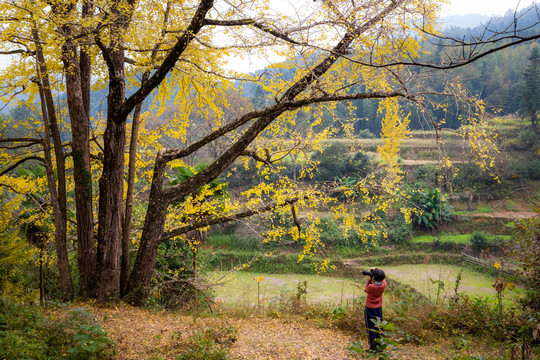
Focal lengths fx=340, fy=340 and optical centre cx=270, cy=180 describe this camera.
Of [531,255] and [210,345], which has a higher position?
[531,255]

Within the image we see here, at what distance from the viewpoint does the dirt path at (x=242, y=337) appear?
362 centimetres

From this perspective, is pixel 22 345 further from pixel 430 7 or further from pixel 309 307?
pixel 430 7

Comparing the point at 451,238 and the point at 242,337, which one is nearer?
the point at 242,337

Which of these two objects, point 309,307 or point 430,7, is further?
point 309,307

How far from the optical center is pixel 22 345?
271 centimetres

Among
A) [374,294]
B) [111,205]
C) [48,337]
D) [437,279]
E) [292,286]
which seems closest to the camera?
[48,337]

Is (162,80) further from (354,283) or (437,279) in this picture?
(437,279)

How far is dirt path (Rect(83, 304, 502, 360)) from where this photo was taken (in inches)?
142

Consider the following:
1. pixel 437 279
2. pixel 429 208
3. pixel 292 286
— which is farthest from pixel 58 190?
pixel 429 208

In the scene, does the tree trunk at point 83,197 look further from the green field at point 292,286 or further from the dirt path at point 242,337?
the green field at point 292,286

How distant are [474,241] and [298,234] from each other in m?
15.8

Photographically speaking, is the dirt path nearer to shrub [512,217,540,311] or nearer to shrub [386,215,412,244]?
shrub [512,217,540,311]

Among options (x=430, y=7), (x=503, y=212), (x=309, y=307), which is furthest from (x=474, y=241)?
(x=430, y=7)

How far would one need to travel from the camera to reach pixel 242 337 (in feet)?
14.1
